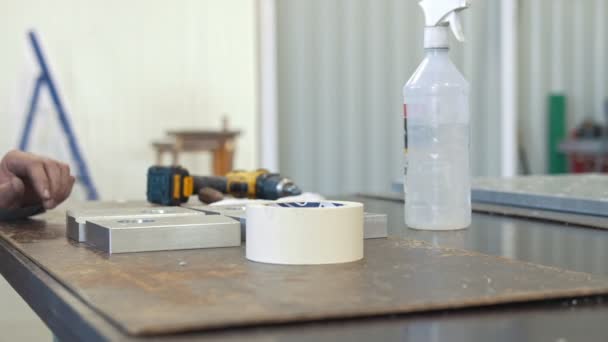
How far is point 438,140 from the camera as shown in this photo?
0.99 meters

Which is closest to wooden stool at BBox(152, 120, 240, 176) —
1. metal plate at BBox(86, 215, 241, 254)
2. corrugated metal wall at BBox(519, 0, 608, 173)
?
corrugated metal wall at BBox(519, 0, 608, 173)

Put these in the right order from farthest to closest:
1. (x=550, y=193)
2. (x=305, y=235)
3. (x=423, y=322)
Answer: (x=550, y=193), (x=305, y=235), (x=423, y=322)

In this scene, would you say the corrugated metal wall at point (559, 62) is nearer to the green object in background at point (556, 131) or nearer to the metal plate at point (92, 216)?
the green object in background at point (556, 131)

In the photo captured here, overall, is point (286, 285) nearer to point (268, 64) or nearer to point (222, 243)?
point (222, 243)

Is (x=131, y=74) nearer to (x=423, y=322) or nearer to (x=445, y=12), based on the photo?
(x=445, y=12)

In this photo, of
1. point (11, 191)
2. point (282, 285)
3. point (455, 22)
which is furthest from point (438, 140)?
point (11, 191)

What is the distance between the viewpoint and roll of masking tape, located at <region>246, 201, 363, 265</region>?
684 millimetres

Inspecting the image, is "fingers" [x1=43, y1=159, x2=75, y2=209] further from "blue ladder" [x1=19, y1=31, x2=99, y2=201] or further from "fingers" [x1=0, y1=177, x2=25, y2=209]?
"blue ladder" [x1=19, y1=31, x2=99, y2=201]

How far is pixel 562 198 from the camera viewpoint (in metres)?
1.18

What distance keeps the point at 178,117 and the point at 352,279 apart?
406 cm

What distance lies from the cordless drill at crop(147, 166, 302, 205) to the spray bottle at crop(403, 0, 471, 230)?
30 centimetres

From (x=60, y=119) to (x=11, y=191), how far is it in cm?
304

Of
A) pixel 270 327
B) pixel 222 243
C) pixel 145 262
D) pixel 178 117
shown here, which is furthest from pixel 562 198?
pixel 178 117

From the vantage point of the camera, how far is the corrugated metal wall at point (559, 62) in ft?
15.4
